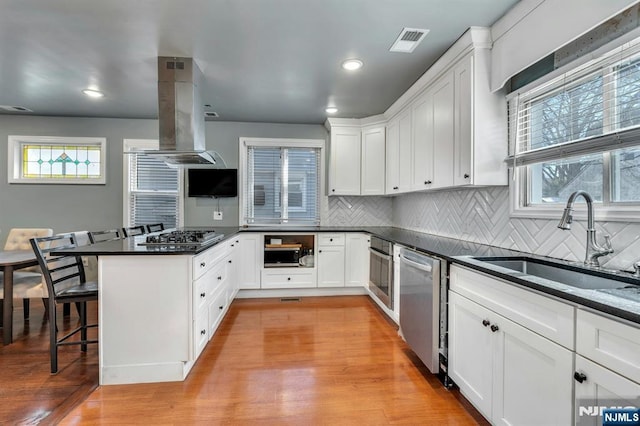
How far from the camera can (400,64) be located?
106 inches

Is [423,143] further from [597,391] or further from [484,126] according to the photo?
[597,391]

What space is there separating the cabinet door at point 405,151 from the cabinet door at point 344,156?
0.80 meters

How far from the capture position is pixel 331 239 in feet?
13.3

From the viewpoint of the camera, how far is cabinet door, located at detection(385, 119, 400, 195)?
3.70 m

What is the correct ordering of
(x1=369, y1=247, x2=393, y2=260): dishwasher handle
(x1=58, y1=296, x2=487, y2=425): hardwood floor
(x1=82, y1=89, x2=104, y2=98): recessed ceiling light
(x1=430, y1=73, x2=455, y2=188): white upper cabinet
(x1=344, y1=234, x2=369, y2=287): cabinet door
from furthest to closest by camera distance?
(x1=344, y1=234, x2=369, y2=287): cabinet door, (x1=82, y1=89, x2=104, y2=98): recessed ceiling light, (x1=369, y1=247, x2=393, y2=260): dishwasher handle, (x1=430, y1=73, x2=455, y2=188): white upper cabinet, (x1=58, y1=296, x2=487, y2=425): hardwood floor

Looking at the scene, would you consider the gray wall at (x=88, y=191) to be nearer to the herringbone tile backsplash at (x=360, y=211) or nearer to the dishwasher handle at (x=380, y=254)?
the herringbone tile backsplash at (x=360, y=211)

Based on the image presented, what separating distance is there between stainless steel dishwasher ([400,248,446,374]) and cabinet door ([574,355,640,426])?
0.96 meters

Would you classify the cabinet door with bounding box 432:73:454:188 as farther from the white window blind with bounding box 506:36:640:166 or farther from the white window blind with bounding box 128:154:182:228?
the white window blind with bounding box 128:154:182:228

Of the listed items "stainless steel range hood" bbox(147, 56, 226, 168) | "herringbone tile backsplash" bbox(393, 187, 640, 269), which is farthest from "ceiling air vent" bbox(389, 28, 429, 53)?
"stainless steel range hood" bbox(147, 56, 226, 168)

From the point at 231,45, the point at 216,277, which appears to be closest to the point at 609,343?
the point at 216,277

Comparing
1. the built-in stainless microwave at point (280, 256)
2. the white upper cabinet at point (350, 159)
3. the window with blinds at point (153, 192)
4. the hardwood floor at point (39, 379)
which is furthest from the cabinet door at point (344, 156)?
the hardwood floor at point (39, 379)

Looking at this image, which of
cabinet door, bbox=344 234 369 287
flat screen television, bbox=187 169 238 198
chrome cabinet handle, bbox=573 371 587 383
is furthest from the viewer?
flat screen television, bbox=187 169 238 198

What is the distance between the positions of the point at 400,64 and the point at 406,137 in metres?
0.91

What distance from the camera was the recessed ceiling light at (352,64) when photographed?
2.64m
